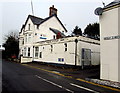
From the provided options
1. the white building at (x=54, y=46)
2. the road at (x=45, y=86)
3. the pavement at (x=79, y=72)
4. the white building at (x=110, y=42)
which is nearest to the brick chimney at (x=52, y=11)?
the white building at (x=54, y=46)

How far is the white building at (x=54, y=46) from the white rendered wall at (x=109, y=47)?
22.3 feet

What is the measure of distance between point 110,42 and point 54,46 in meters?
12.2

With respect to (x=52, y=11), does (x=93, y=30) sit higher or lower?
lower

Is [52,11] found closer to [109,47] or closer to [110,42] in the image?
[110,42]

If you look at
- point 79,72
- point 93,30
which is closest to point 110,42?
point 79,72

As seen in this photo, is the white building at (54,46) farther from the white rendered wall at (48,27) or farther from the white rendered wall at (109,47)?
the white rendered wall at (109,47)

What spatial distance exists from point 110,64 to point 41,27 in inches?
845

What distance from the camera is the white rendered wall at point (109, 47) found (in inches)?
371

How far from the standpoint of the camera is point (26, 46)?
29.2 m

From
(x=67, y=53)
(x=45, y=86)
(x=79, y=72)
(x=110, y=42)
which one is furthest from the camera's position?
(x=67, y=53)

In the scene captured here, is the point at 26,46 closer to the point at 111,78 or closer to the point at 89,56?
the point at 89,56

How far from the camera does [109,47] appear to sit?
32.7 ft

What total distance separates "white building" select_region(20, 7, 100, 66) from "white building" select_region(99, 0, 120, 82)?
683 centimetres

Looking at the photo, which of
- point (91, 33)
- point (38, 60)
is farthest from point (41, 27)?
point (91, 33)
